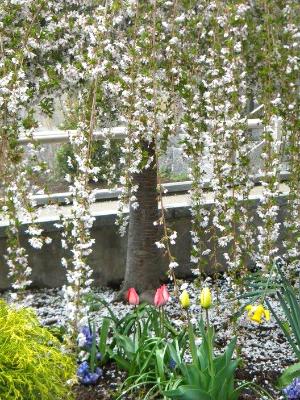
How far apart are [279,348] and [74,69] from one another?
1853 millimetres

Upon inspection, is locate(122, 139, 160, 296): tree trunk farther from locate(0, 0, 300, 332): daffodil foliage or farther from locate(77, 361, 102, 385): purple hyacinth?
locate(77, 361, 102, 385): purple hyacinth

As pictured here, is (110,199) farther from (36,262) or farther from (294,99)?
(294,99)

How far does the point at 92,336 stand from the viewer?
3350 mm

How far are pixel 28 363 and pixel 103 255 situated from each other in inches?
92.5

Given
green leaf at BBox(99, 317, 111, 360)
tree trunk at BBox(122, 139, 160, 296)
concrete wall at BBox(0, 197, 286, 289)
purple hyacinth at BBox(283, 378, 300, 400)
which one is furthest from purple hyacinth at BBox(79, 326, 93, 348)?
concrete wall at BBox(0, 197, 286, 289)

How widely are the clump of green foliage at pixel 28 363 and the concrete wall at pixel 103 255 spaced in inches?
73.8

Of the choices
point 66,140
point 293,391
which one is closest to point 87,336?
point 293,391

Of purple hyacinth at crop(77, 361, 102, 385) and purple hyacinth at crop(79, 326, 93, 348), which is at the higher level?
purple hyacinth at crop(79, 326, 93, 348)

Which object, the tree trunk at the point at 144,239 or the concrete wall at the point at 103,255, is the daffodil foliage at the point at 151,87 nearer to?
the tree trunk at the point at 144,239

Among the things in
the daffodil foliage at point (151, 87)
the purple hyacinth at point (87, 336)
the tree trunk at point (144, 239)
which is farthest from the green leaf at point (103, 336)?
the tree trunk at point (144, 239)

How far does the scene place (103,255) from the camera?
16.1 feet

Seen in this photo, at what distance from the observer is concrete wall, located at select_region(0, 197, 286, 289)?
15.6 feet

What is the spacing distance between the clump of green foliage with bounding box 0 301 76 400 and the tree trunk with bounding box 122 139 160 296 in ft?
5.28

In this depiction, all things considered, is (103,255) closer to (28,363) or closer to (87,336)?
(87,336)
